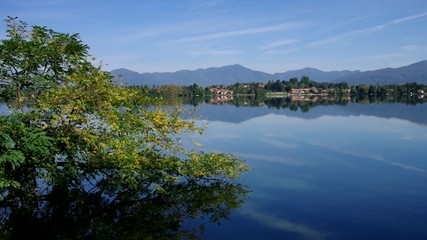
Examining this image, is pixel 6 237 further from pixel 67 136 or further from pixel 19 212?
pixel 67 136

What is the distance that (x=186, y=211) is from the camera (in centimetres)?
1902

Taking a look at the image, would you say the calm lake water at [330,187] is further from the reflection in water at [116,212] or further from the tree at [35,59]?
the tree at [35,59]

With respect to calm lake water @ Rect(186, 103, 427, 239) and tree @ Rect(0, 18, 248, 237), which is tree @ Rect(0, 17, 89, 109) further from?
calm lake water @ Rect(186, 103, 427, 239)

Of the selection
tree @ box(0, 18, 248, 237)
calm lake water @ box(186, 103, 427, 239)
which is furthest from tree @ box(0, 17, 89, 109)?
calm lake water @ box(186, 103, 427, 239)

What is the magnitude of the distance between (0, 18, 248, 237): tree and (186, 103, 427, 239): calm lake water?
12.7 feet

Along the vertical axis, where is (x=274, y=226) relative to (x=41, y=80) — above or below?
below

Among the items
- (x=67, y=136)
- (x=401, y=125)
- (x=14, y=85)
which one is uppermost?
(x=14, y=85)

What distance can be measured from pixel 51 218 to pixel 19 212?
6.17 feet

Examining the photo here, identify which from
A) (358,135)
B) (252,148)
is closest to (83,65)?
(252,148)

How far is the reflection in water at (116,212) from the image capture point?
1641 centimetres

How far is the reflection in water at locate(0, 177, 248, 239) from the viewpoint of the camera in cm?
1641

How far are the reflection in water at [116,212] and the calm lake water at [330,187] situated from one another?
1210 millimetres

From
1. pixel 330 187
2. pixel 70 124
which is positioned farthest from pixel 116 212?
pixel 330 187

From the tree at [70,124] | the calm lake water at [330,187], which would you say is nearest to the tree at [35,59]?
the tree at [70,124]
